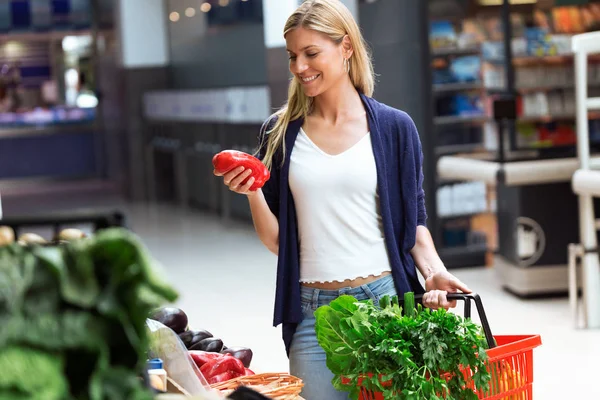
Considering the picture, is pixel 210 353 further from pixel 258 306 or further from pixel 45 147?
pixel 45 147

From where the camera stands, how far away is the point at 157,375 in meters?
1.87

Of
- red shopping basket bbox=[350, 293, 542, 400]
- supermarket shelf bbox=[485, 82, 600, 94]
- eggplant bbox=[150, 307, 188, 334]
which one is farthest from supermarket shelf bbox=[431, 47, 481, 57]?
red shopping basket bbox=[350, 293, 542, 400]

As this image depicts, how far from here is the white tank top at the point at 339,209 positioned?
2531 millimetres

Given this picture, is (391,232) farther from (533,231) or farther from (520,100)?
(520,100)

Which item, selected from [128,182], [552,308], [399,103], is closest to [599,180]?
[552,308]

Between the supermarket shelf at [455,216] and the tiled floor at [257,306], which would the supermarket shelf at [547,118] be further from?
the tiled floor at [257,306]

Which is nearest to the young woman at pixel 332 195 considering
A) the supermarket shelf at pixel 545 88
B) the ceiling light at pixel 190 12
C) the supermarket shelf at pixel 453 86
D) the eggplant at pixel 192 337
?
the eggplant at pixel 192 337

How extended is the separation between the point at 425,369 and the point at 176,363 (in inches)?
22.0

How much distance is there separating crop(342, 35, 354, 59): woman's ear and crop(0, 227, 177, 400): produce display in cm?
151

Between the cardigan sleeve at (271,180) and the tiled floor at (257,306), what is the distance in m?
2.20

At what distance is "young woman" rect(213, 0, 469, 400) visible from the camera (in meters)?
2.51

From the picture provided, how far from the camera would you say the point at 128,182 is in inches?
618

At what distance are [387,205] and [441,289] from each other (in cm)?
28

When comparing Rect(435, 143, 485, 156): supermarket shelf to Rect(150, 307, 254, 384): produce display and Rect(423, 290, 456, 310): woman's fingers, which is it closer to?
Rect(150, 307, 254, 384): produce display
